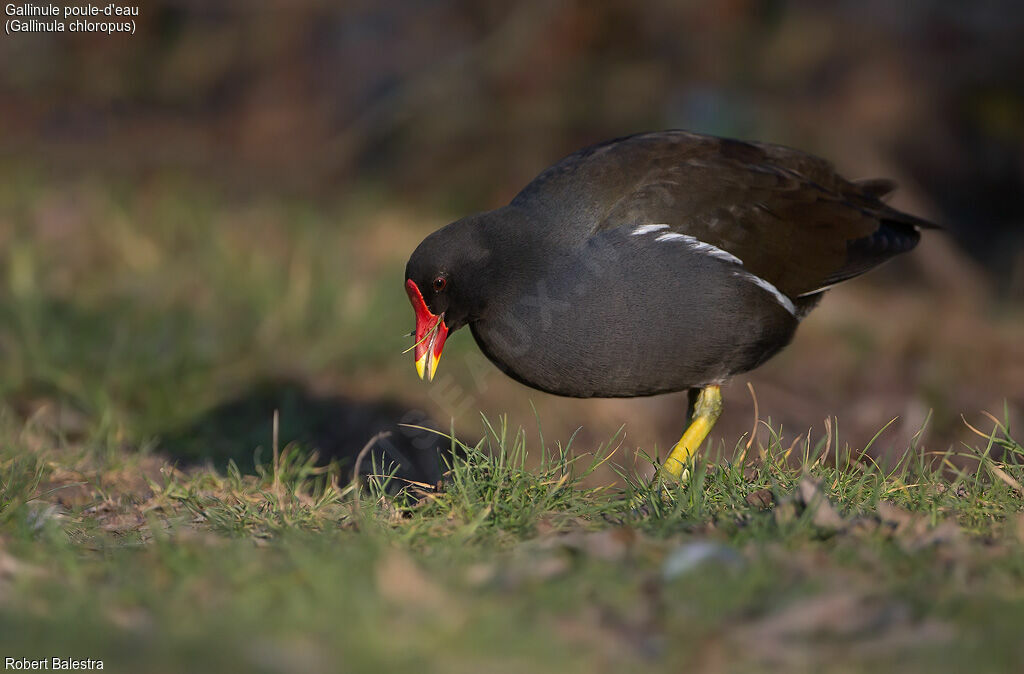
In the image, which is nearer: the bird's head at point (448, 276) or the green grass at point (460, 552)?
the green grass at point (460, 552)

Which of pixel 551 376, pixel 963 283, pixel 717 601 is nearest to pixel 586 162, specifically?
pixel 551 376

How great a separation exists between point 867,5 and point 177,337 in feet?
23.8

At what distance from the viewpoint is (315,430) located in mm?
5945

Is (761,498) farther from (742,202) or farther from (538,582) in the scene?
(742,202)

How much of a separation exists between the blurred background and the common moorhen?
49 centimetres

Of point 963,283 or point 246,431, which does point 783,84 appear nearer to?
point 963,283

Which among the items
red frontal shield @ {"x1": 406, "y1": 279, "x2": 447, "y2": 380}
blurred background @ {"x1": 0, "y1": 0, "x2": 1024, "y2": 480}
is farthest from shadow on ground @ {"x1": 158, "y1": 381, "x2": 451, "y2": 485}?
red frontal shield @ {"x1": 406, "y1": 279, "x2": 447, "y2": 380}

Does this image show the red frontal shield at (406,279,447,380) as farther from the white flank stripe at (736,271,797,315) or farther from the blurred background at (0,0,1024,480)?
the white flank stripe at (736,271,797,315)

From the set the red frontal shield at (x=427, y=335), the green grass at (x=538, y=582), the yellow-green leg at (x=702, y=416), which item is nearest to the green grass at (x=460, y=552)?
the green grass at (x=538, y=582)

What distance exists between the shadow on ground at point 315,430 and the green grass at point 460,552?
3cm

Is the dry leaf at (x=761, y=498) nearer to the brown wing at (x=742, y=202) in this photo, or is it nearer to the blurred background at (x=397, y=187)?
the blurred background at (x=397, y=187)

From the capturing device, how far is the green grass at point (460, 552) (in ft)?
7.59

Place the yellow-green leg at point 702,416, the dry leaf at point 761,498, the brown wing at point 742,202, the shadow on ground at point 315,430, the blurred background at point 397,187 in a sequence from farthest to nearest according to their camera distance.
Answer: the blurred background at point 397,187
the shadow on ground at point 315,430
the yellow-green leg at point 702,416
the brown wing at point 742,202
the dry leaf at point 761,498

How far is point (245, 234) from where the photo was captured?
7.70 meters
